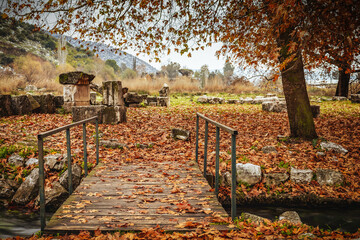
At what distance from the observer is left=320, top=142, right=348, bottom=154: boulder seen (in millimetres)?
6039

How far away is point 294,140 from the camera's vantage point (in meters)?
6.71

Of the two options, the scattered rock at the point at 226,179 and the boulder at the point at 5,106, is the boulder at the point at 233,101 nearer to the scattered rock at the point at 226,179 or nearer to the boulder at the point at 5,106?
the boulder at the point at 5,106

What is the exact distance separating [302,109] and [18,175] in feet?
22.7

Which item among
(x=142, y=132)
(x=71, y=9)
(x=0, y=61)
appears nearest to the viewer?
(x=71, y=9)

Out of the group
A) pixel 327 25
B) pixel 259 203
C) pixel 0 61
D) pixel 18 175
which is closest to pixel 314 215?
pixel 259 203

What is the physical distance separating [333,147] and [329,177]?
56.8 inches

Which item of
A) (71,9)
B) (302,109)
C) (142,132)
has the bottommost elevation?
(142,132)

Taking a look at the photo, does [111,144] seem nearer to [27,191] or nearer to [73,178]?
[73,178]

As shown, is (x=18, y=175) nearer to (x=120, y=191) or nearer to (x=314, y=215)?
(x=120, y=191)

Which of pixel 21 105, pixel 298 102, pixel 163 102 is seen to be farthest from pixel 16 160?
pixel 163 102

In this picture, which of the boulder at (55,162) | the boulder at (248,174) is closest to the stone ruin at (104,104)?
the boulder at (55,162)

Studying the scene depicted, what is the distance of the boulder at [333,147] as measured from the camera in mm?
6039

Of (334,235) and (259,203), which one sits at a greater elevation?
(334,235)

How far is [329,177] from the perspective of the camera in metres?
5.04
